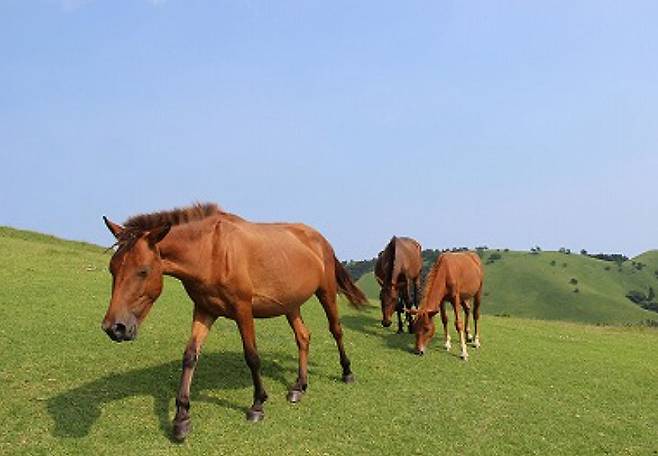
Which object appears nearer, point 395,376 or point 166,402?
point 166,402

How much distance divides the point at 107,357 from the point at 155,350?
97 cm

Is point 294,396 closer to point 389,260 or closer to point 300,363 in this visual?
point 300,363

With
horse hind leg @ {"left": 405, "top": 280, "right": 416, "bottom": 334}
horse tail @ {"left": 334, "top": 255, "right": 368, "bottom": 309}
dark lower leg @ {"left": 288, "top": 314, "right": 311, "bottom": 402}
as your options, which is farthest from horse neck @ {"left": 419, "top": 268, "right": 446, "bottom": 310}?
dark lower leg @ {"left": 288, "top": 314, "right": 311, "bottom": 402}

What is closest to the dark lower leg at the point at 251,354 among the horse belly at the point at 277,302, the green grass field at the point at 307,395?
the green grass field at the point at 307,395

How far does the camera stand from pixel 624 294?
4722 inches

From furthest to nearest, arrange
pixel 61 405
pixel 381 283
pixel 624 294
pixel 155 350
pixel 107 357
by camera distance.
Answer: pixel 624 294 < pixel 381 283 < pixel 155 350 < pixel 107 357 < pixel 61 405

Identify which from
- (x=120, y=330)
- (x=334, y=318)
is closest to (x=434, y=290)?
(x=334, y=318)

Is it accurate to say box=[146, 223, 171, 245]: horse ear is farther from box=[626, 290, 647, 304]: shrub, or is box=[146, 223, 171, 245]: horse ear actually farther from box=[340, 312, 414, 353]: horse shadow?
box=[626, 290, 647, 304]: shrub

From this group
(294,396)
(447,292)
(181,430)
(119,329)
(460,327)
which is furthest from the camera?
(447,292)

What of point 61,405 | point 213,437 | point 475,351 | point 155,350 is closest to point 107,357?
point 155,350

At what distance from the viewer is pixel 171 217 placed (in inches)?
293

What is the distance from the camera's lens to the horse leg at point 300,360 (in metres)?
8.78

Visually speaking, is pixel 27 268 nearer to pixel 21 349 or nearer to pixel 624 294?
pixel 21 349

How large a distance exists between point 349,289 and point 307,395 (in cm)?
268
